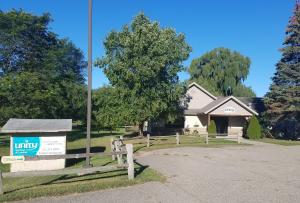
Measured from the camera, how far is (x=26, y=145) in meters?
14.4

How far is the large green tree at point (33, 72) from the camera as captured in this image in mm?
28234

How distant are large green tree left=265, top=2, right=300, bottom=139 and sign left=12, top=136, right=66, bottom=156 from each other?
2391cm

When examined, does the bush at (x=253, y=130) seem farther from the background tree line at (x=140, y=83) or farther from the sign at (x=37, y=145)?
the sign at (x=37, y=145)

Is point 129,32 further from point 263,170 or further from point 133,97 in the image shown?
point 263,170

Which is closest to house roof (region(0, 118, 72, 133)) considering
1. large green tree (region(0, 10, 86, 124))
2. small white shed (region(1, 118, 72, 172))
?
small white shed (region(1, 118, 72, 172))

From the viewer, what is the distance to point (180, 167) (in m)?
13.3

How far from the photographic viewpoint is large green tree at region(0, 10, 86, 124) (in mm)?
28234

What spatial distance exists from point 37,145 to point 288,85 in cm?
2664

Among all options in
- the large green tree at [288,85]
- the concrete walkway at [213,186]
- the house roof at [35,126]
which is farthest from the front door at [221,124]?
the house roof at [35,126]

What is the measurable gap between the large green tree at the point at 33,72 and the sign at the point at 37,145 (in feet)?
45.0

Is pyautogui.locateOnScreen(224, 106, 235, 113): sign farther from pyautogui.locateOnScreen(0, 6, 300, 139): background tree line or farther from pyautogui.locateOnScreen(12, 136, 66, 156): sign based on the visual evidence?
pyautogui.locateOnScreen(12, 136, 66, 156): sign

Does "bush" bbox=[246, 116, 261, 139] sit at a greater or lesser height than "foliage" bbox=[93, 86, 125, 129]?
lesser

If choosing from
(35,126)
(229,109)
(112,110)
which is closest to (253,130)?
(229,109)

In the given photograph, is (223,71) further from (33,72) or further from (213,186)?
(213,186)
